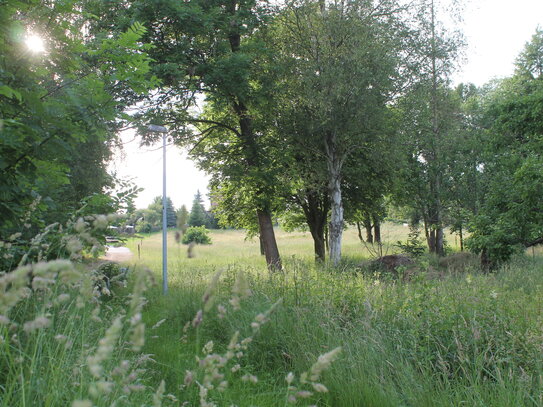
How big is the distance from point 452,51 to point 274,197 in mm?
9923

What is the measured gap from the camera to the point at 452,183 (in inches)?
750

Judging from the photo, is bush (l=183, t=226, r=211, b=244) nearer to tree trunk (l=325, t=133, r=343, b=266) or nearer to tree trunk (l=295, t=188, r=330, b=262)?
tree trunk (l=325, t=133, r=343, b=266)

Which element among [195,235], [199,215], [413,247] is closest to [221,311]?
[199,215]

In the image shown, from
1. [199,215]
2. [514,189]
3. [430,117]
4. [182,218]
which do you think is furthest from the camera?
[430,117]

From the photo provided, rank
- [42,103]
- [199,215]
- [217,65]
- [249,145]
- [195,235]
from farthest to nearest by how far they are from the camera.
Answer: [249,145] → [217,65] → [195,235] → [199,215] → [42,103]

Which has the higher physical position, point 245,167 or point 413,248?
point 245,167

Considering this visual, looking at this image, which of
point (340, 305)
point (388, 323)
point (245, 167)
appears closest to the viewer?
point (388, 323)

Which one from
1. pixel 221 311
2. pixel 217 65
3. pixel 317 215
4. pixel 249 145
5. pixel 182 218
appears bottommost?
pixel 221 311

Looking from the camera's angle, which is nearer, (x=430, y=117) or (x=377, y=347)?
(x=377, y=347)

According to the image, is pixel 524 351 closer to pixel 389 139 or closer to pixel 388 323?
pixel 388 323

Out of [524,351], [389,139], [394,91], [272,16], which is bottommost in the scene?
[524,351]

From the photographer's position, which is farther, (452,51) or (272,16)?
(452,51)

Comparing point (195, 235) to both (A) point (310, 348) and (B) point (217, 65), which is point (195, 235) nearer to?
(A) point (310, 348)

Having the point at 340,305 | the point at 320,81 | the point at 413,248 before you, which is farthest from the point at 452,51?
the point at 340,305
